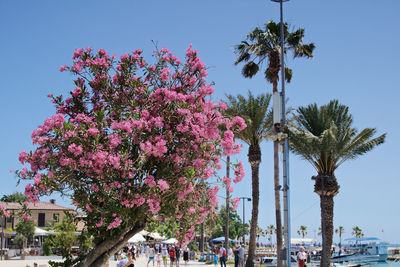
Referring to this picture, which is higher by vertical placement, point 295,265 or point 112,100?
point 112,100

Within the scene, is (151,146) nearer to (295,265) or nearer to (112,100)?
(112,100)

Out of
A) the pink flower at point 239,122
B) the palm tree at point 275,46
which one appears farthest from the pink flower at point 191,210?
the palm tree at point 275,46

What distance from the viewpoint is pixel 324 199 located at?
1078 inches

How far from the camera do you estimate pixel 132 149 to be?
11.4 meters

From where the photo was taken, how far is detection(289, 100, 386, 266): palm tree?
26766mm

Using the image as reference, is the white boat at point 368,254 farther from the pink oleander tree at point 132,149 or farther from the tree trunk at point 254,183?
the pink oleander tree at point 132,149

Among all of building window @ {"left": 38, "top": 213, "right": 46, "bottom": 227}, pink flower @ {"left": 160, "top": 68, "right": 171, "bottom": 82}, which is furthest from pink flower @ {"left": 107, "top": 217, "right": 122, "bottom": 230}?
building window @ {"left": 38, "top": 213, "right": 46, "bottom": 227}

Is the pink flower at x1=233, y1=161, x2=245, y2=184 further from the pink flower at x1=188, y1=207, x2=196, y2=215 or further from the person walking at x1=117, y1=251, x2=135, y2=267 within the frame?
the person walking at x1=117, y1=251, x2=135, y2=267

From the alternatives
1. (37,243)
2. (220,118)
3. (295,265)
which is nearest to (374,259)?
(295,265)

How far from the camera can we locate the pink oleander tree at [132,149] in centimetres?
1027

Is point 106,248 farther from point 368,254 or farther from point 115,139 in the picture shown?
point 368,254

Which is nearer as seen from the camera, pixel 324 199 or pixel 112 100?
pixel 112 100

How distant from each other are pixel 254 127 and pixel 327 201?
6250 millimetres

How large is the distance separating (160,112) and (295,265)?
25.9 metres
